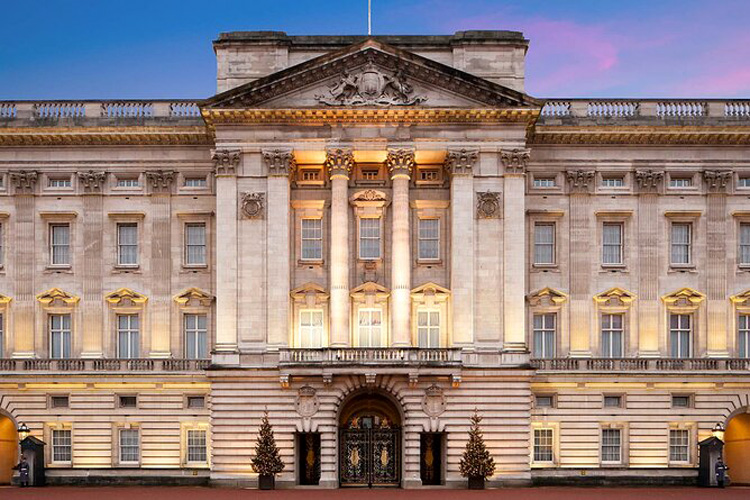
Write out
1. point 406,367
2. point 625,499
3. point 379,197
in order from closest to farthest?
point 625,499 < point 406,367 < point 379,197

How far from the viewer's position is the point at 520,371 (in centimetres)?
5316

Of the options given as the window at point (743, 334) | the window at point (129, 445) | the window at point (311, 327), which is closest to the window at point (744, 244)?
the window at point (743, 334)

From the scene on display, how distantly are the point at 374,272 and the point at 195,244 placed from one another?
9.55 meters

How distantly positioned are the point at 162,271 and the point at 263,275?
20.6ft

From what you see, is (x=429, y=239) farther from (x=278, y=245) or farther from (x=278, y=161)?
(x=278, y=161)

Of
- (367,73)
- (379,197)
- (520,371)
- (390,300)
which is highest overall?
(367,73)

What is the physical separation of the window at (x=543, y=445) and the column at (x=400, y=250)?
27.3 feet

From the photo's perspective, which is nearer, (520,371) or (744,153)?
(520,371)

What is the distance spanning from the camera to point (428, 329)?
5538cm

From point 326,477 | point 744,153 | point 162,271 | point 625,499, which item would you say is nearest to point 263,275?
point 162,271

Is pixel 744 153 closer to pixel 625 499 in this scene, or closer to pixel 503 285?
pixel 503 285

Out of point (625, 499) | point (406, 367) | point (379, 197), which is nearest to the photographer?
point (625, 499)

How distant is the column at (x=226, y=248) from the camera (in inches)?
2117

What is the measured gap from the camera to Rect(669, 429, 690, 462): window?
55.6m
